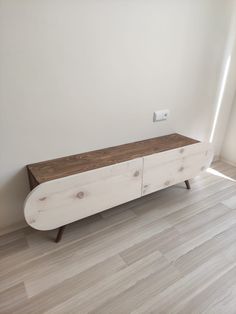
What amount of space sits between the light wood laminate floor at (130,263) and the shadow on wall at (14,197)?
0.11m

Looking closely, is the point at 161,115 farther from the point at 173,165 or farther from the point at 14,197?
the point at 14,197

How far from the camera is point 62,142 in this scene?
156 centimetres

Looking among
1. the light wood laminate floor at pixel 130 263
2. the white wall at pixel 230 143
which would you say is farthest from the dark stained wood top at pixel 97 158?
the white wall at pixel 230 143

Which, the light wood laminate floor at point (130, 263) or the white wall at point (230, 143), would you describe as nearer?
the light wood laminate floor at point (130, 263)

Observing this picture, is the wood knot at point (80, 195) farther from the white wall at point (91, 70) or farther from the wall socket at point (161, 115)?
the wall socket at point (161, 115)

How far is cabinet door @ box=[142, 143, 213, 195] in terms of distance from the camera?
5.31 ft

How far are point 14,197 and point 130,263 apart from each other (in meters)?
0.91

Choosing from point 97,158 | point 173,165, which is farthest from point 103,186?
point 173,165

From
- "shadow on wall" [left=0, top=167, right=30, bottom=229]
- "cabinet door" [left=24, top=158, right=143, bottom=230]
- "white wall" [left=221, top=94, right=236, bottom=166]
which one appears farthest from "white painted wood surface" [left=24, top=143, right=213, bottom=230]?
"white wall" [left=221, top=94, right=236, bottom=166]

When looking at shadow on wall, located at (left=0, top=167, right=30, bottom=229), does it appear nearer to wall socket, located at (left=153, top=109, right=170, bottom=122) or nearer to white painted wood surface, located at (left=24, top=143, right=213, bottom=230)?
white painted wood surface, located at (left=24, top=143, right=213, bottom=230)

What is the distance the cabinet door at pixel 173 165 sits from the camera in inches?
Answer: 63.7

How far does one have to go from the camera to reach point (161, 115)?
1.95m

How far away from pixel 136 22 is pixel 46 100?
846mm

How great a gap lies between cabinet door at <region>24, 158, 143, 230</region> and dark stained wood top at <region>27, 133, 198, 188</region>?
0.07 metres
